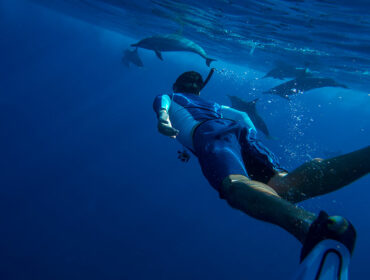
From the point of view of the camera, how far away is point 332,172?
2.39 metres

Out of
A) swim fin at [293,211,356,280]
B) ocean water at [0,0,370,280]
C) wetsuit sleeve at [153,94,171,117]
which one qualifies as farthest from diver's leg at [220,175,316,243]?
ocean water at [0,0,370,280]

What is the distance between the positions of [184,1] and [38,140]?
24908mm

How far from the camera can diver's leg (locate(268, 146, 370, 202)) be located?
2.28 meters

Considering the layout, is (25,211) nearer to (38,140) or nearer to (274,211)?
(38,140)

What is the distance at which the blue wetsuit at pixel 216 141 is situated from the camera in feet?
8.00

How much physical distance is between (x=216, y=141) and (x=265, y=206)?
95 centimetres

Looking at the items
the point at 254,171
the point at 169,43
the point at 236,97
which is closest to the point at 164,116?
the point at 254,171

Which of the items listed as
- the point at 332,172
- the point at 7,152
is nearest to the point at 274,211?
the point at 332,172

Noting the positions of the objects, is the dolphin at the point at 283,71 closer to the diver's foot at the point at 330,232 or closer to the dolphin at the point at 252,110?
the dolphin at the point at 252,110

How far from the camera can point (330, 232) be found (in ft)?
4.95

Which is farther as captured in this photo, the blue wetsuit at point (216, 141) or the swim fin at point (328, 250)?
the blue wetsuit at point (216, 141)

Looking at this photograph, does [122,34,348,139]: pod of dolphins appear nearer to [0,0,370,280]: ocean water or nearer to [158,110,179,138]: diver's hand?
[0,0,370,280]: ocean water

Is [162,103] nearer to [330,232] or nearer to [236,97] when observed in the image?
[330,232]

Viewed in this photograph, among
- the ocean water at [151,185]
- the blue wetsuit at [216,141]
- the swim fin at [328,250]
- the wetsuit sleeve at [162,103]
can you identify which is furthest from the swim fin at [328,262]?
the ocean water at [151,185]
